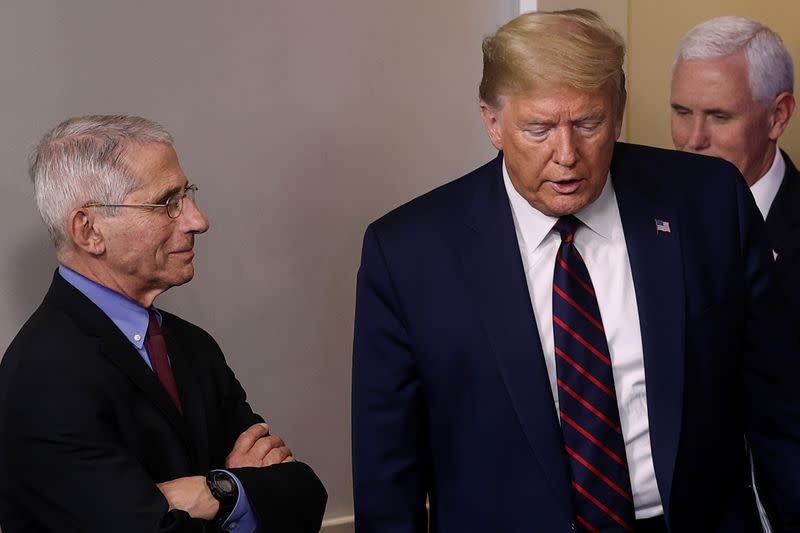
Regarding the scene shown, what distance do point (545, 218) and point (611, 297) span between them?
7.9 inches

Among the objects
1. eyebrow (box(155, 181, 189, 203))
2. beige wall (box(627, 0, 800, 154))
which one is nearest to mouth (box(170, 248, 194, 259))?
eyebrow (box(155, 181, 189, 203))

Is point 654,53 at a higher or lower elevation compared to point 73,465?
higher

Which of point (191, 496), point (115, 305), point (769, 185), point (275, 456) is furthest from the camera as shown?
point (769, 185)

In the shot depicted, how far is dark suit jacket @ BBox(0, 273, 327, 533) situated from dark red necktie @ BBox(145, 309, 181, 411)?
20 millimetres

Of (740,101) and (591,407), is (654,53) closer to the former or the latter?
(740,101)

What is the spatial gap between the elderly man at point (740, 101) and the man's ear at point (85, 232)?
180 centimetres

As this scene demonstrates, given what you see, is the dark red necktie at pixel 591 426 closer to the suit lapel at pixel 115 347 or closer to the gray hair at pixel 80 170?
the suit lapel at pixel 115 347

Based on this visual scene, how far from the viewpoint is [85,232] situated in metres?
2.28

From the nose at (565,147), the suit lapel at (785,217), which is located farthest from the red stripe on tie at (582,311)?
the suit lapel at (785,217)

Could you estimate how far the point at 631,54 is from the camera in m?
3.91

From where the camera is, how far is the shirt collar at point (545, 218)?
2.23 metres

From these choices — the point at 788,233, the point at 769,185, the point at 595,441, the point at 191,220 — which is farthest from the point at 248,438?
the point at 769,185

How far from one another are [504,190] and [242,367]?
125 centimetres

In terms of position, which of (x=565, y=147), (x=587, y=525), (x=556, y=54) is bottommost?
(x=587, y=525)
